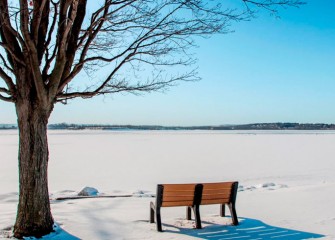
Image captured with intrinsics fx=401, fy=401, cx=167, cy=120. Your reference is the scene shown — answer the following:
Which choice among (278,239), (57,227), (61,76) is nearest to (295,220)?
(278,239)

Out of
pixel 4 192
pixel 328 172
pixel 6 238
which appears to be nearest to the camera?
pixel 6 238

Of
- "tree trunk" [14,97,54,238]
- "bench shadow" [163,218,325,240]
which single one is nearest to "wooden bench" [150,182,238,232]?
"bench shadow" [163,218,325,240]

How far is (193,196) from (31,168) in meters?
2.58

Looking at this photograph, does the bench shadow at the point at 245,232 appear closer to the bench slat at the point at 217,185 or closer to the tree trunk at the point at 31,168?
the bench slat at the point at 217,185

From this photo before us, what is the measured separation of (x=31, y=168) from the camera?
591cm

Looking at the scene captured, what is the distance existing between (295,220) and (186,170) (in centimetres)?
1148

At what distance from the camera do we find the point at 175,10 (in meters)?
6.44

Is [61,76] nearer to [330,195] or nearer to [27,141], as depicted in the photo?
[27,141]

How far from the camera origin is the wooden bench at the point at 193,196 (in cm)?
631

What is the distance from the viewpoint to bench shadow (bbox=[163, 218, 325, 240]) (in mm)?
5969

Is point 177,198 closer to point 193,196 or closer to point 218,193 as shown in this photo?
point 193,196

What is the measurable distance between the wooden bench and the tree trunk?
1766 millimetres

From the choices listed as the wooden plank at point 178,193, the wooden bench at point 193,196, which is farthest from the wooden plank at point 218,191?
the wooden plank at point 178,193

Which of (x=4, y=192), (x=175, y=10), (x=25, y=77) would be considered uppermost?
(x=175, y=10)
